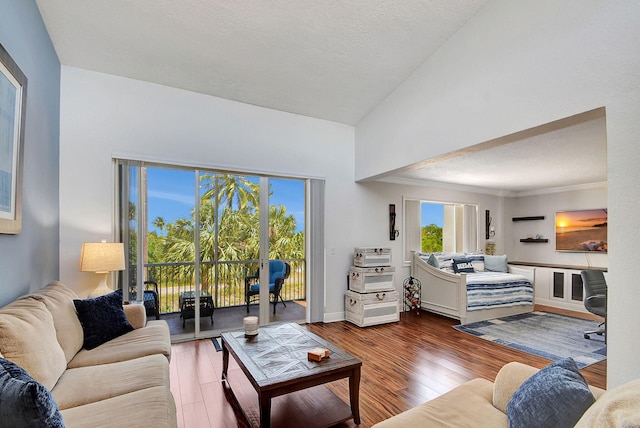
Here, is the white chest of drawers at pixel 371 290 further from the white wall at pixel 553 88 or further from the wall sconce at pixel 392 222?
the white wall at pixel 553 88

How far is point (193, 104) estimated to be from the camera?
156 inches

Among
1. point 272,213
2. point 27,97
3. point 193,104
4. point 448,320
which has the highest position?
point 193,104

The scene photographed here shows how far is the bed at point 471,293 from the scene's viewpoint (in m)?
4.81

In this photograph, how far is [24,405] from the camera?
95 cm

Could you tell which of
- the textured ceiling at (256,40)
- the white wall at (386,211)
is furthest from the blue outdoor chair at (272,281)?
the textured ceiling at (256,40)

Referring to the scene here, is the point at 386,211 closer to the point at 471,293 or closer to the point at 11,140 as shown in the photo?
the point at 471,293

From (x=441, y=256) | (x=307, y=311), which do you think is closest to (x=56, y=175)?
(x=307, y=311)

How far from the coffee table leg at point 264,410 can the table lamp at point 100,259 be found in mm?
2097

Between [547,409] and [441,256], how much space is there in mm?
4839

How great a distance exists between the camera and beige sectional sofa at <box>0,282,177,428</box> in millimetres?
1520

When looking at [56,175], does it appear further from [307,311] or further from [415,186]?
[415,186]

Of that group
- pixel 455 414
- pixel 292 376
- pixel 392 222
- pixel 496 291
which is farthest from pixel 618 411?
pixel 496 291

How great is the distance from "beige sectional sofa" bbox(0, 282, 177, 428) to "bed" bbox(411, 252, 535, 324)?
4.05 metres

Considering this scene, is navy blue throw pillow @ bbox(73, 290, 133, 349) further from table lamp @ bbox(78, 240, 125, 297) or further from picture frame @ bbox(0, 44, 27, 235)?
picture frame @ bbox(0, 44, 27, 235)
